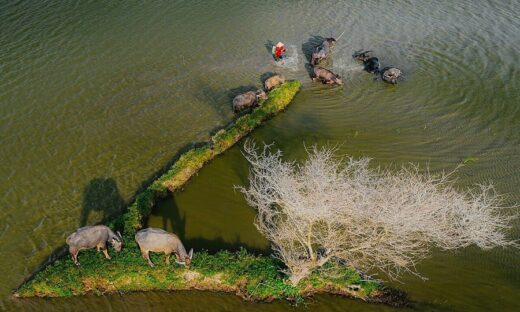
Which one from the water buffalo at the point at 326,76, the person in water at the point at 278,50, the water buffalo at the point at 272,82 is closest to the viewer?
the water buffalo at the point at 272,82

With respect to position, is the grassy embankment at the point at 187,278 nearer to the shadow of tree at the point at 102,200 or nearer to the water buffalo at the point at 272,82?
the shadow of tree at the point at 102,200

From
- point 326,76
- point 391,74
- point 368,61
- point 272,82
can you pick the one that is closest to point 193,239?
point 272,82

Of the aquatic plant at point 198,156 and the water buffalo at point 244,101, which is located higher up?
the water buffalo at point 244,101

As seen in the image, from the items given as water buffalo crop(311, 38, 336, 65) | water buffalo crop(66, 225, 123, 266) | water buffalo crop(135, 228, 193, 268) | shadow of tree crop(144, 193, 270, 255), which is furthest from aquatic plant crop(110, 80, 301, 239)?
water buffalo crop(311, 38, 336, 65)

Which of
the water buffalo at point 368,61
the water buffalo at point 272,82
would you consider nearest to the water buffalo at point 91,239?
the water buffalo at point 272,82

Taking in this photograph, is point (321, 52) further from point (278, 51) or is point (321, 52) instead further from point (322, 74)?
point (278, 51)

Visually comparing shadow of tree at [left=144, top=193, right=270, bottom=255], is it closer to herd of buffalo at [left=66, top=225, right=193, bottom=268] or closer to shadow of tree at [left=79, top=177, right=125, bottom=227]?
herd of buffalo at [left=66, top=225, right=193, bottom=268]

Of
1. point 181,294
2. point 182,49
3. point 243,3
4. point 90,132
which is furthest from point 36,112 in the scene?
point 243,3
